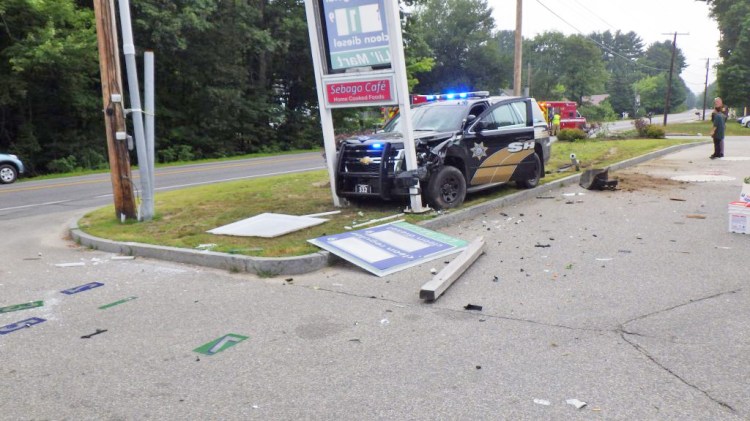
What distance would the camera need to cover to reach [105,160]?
87.7ft

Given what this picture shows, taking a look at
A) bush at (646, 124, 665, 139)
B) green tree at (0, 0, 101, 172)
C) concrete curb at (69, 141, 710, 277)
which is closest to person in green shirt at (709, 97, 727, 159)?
bush at (646, 124, 665, 139)

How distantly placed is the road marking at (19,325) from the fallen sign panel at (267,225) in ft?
10.2

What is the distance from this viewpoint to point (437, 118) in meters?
10.3

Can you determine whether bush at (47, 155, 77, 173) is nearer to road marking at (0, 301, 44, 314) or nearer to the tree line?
the tree line

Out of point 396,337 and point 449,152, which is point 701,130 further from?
point 396,337

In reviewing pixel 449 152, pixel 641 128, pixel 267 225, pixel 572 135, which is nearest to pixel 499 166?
pixel 449 152

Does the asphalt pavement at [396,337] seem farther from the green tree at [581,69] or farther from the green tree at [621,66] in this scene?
the green tree at [621,66]

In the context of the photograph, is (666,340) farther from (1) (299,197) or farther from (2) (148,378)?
(1) (299,197)

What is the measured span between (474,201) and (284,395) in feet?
24.1

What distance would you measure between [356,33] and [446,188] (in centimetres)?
286

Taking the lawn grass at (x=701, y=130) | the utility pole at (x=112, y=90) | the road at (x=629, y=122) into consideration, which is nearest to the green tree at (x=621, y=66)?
the road at (x=629, y=122)

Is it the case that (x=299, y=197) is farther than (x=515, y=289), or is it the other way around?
(x=299, y=197)

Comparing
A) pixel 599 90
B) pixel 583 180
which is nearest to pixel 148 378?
pixel 583 180

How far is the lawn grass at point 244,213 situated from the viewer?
297 inches
